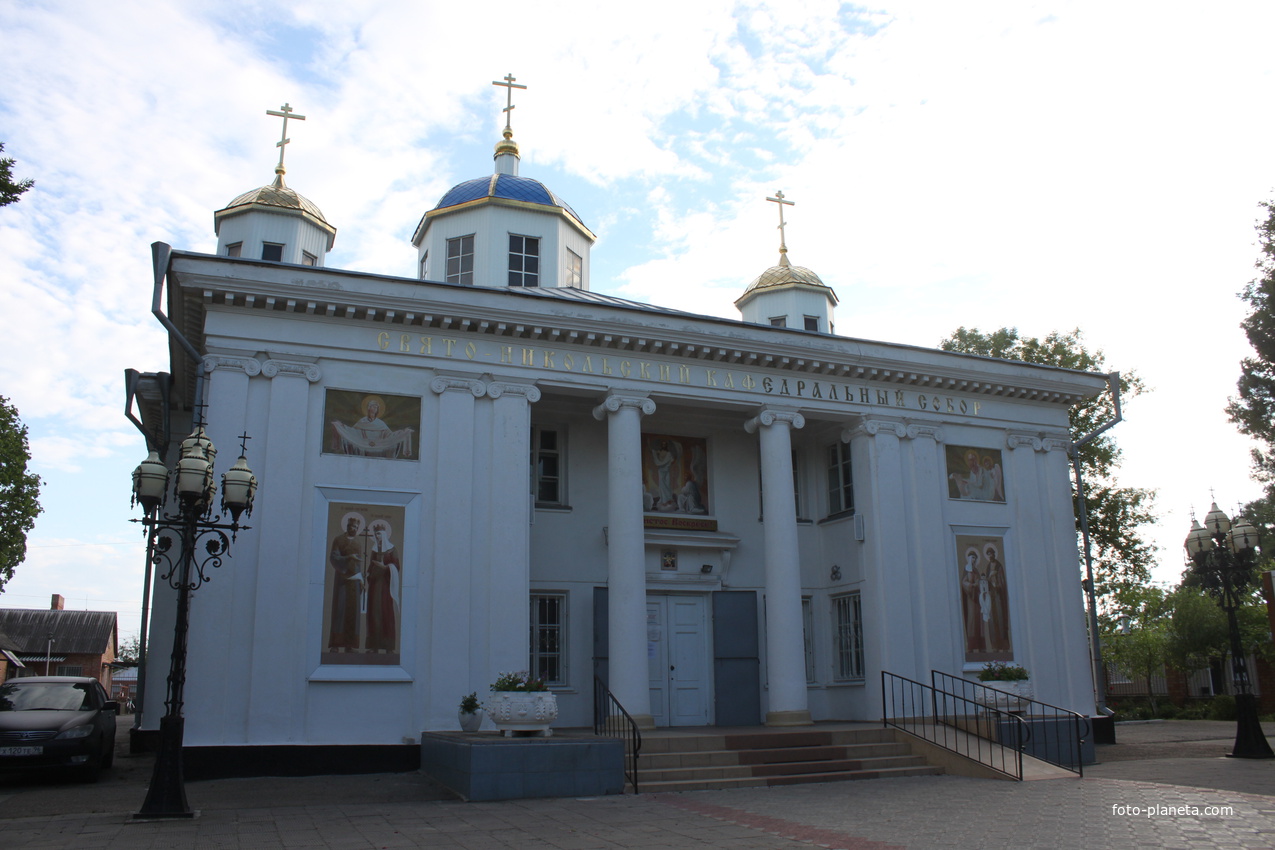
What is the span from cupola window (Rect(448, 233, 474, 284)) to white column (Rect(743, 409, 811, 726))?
297 inches

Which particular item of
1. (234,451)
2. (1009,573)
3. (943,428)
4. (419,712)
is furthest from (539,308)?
(1009,573)

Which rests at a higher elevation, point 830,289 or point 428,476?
point 830,289

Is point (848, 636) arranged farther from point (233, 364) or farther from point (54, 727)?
point (54, 727)

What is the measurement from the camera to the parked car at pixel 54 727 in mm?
12109

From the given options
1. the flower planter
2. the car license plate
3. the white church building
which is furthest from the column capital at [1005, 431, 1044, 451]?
the car license plate

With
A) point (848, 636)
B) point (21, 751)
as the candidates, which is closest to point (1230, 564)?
point (848, 636)

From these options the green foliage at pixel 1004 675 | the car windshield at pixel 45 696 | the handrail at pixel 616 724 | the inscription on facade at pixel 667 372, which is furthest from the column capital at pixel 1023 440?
the car windshield at pixel 45 696

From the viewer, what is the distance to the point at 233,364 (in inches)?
550

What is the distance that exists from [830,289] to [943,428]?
7167 mm

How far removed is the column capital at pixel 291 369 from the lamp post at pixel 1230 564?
1521 cm

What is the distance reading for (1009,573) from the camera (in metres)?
18.3

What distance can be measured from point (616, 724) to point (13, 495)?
2208cm

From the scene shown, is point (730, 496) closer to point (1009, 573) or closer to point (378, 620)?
point (1009, 573)

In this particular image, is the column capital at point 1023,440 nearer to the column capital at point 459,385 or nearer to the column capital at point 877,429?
the column capital at point 877,429
